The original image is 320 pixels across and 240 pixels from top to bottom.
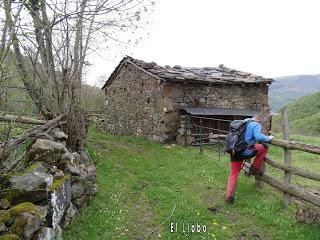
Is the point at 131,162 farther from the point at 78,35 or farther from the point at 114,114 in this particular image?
the point at 114,114

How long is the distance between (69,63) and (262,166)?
6724 millimetres

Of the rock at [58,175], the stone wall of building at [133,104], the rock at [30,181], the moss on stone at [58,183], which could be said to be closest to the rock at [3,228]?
the rock at [30,181]

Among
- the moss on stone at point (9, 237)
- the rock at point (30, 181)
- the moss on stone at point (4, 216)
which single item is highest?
the rock at point (30, 181)

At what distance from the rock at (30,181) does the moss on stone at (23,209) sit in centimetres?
33

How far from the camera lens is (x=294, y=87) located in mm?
154250

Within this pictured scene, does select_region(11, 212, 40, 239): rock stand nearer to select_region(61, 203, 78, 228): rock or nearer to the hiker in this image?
select_region(61, 203, 78, 228): rock

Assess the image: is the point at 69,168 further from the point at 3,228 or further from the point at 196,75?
the point at 196,75

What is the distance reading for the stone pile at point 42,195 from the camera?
16.4ft

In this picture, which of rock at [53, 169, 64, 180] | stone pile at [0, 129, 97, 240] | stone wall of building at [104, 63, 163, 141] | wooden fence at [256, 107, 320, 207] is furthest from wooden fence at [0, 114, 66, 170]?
stone wall of building at [104, 63, 163, 141]

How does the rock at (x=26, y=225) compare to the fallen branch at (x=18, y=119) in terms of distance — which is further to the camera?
the fallen branch at (x=18, y=119)

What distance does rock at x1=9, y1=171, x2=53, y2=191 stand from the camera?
560 centimetres

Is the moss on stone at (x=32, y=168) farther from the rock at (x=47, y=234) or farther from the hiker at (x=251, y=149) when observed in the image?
the hiker at (x=251, y=149)

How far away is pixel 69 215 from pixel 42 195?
1.39 meters

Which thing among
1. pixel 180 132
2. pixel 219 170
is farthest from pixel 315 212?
pixel 180 132
